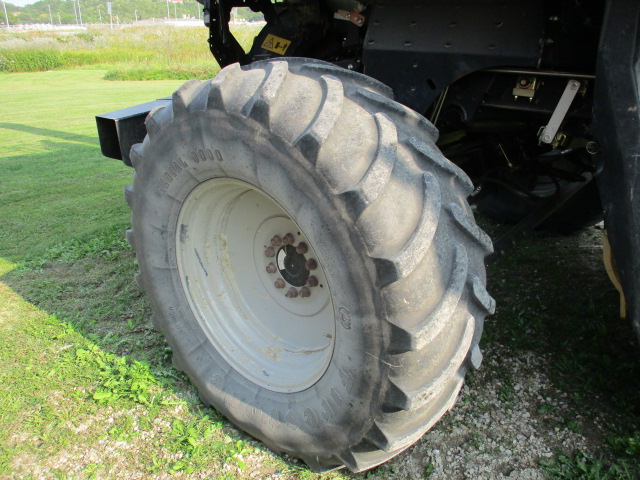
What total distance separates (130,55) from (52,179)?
81.4 feet

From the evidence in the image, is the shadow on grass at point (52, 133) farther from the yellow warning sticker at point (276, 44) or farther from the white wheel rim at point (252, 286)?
the white wheel rim at point (252, 286)

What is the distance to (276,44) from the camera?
123 inches

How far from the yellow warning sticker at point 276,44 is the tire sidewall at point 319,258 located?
126cm

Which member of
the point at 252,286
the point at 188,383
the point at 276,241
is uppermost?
the point at 276,241

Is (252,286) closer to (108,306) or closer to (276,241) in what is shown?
(276,241)

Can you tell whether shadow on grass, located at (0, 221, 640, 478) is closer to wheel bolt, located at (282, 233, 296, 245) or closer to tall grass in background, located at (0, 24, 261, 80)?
wheel bolt, located at (282, 233, 296, 245)

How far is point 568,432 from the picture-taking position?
2.21 m

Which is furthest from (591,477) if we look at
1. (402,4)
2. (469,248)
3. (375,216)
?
(402,4)

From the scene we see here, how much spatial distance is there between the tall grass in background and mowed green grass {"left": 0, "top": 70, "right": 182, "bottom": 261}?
11.4 meters

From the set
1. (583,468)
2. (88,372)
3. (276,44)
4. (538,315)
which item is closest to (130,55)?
(276,44)

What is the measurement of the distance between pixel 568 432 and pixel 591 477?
26cm

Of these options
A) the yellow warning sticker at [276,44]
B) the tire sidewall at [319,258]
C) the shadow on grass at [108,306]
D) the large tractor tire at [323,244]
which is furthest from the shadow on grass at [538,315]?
the yellow warning sticker at [276,44]

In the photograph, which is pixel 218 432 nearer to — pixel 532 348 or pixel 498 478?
pixel 498 478

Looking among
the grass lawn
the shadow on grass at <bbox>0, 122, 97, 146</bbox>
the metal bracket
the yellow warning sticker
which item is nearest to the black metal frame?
the metal bracket
